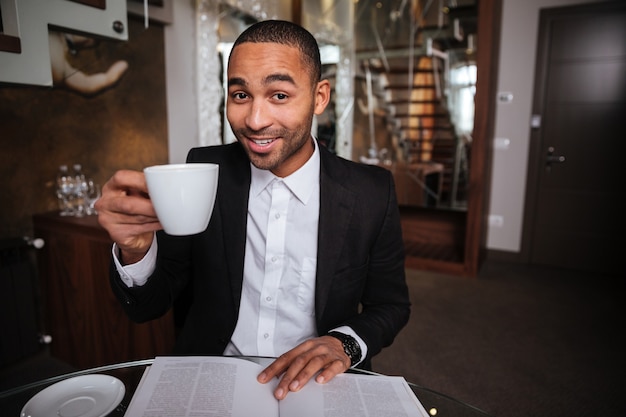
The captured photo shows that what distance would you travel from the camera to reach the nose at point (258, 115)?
0.89 m

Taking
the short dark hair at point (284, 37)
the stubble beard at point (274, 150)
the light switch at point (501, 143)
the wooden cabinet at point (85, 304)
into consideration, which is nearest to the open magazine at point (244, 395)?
the stubble beard at point (274, 150)

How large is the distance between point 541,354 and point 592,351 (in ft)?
1.05

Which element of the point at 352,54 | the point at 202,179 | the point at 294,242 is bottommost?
the point at 294,242

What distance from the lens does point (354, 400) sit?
2.40ft

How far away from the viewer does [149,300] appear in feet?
3.23

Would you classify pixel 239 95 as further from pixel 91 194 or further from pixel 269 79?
pixel 91 194

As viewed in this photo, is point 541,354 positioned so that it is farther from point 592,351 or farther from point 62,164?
point 62,164

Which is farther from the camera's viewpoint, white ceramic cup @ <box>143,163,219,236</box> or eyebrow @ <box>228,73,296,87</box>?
eyebrow @ <box>228,73,296,87</box>

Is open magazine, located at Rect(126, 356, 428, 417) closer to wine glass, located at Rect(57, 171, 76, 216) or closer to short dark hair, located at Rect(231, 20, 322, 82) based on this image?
short dark hair, located at Rect(231, 20, 322, 82)

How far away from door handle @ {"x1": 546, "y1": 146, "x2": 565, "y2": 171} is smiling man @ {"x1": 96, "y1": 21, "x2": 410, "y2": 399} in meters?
3.34

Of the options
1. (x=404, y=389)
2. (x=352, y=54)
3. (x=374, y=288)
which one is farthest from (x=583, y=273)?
(x=404, y=389)

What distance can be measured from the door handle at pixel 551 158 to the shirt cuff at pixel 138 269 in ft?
13.0

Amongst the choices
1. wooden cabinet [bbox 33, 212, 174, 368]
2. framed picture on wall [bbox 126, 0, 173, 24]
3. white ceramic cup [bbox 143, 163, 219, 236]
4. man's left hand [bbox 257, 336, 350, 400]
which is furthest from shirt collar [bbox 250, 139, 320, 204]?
framed picture on wall [bbox 126, 0, 173, 24]

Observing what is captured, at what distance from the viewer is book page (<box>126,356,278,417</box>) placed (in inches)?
26.5
